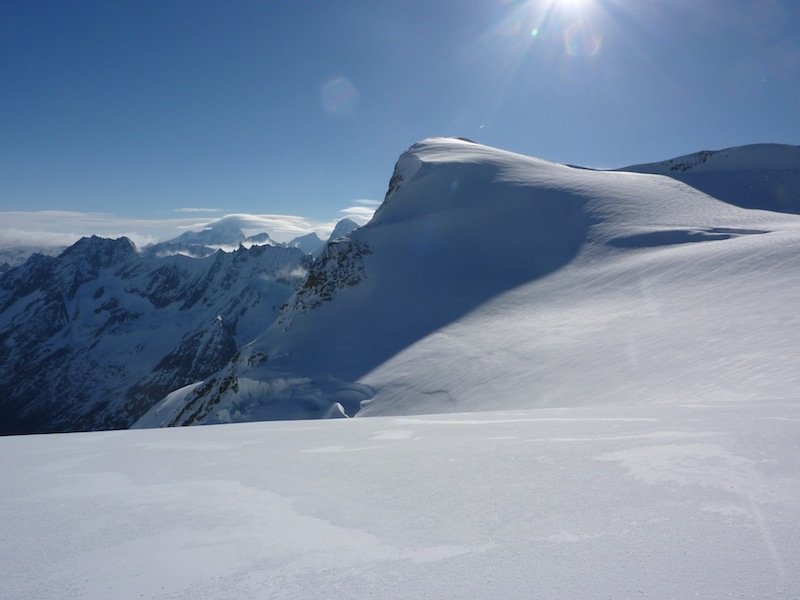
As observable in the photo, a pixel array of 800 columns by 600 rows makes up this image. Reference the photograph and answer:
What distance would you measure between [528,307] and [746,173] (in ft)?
120

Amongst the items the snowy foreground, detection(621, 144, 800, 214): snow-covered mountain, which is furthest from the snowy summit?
detection(621, 144, 800, 214): snow-covered mountain

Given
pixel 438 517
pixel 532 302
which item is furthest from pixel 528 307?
pixel 438 517

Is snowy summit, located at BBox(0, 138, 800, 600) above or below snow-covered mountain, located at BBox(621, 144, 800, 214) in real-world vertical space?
below

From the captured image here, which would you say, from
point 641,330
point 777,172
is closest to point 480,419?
point 641,330

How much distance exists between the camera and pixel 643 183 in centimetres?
3688

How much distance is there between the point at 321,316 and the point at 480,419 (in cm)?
1844

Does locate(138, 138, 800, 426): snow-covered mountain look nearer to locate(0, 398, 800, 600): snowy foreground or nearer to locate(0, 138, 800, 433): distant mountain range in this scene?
locate(0, 138, 800, 433): distant mountain range

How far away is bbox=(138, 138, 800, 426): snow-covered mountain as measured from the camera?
1073 cm

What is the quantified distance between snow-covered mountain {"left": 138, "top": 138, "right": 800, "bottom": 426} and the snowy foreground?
4.07 metres

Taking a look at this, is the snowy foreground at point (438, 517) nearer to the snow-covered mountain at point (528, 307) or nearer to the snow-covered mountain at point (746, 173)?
the snow-covered mountain at point (528, 307)

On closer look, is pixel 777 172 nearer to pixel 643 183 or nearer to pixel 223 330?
pixel 643 183

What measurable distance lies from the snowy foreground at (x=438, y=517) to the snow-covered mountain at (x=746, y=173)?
126 feet

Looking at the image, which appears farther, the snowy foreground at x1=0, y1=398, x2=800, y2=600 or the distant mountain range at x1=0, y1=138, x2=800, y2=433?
the distant mountain range at x1=0, y1=138, x2=800, y2=433

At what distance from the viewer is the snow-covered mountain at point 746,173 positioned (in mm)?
37156
